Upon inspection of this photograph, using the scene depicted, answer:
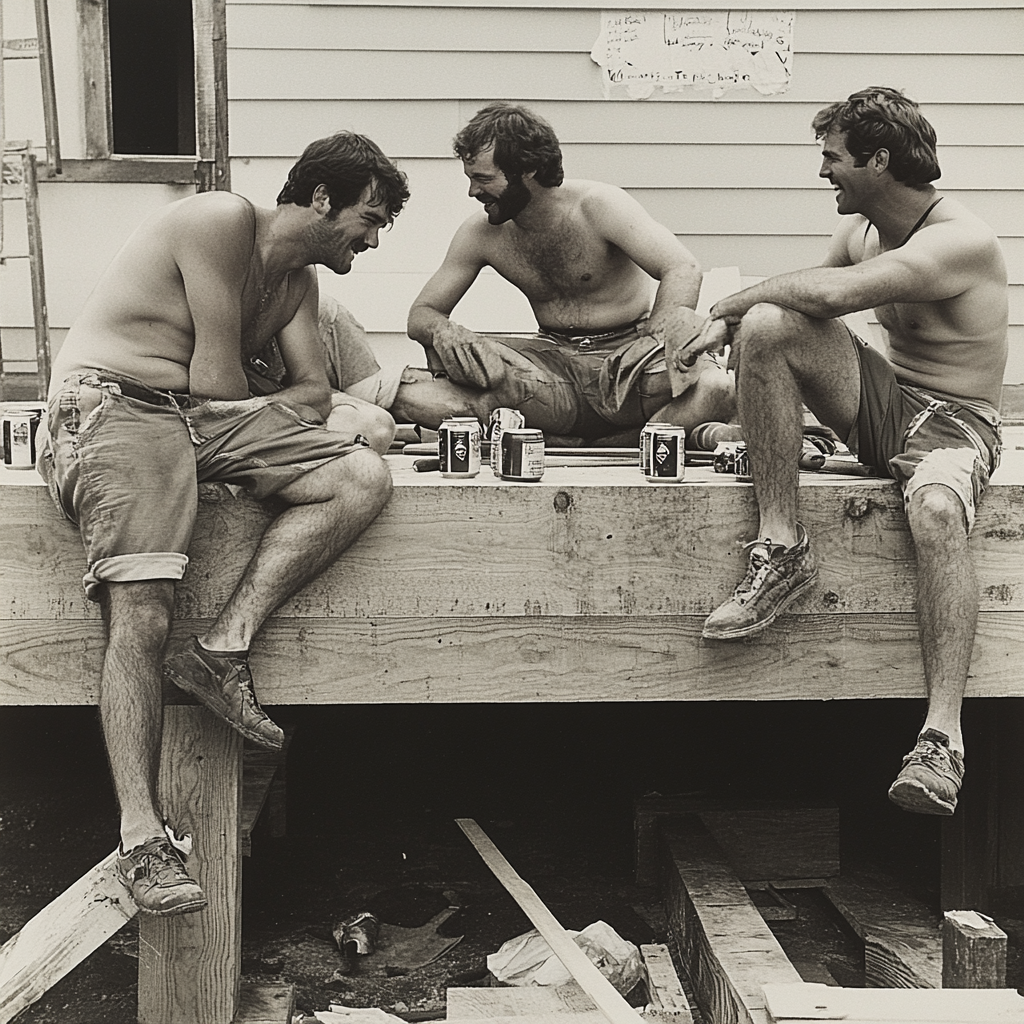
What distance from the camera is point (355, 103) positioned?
5.00m

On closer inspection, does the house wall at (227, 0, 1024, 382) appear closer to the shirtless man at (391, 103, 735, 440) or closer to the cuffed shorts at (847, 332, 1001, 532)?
the shirtless man at (391, 103, 735, 440)

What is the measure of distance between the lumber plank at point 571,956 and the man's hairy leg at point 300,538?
2.93 ft

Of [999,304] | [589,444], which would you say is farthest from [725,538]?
[589,444]

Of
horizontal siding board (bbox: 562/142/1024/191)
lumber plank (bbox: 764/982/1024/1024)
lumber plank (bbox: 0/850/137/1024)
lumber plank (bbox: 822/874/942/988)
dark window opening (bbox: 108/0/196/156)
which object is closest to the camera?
lumber plank (bbox: 764/982/1024/1024)

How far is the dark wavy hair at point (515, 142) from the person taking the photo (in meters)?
3.76

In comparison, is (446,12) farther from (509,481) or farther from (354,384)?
(509,481)

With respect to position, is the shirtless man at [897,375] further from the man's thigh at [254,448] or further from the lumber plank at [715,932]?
the man's thigh at [254,448]

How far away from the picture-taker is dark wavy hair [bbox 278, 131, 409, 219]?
2994 millimetres

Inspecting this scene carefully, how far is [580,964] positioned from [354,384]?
2031mm

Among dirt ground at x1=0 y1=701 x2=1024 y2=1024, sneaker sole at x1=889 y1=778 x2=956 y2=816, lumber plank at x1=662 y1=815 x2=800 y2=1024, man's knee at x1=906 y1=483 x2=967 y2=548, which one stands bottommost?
dirt ground at x1=0 y1=701 x2=1024 y2=1024

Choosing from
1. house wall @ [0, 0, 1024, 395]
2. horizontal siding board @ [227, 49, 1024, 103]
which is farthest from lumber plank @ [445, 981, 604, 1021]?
horizontal siding board @ [227, 49, 1024, 103]

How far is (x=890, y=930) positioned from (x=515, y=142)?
2360 millimetres

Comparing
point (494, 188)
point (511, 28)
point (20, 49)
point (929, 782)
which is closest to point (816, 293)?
point (929, 782)

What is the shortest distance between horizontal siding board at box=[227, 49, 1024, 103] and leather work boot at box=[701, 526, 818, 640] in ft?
9.00
